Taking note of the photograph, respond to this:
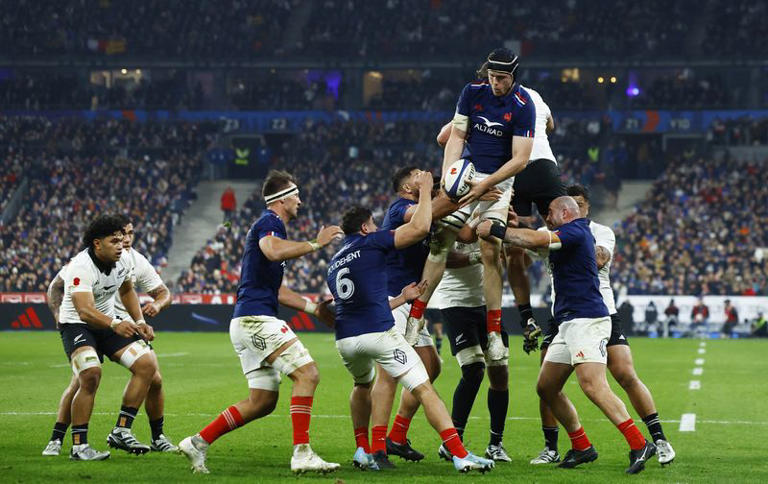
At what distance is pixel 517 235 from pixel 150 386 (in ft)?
14.6

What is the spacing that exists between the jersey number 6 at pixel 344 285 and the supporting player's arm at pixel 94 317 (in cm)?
212

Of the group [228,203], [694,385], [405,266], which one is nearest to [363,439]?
[405,266]

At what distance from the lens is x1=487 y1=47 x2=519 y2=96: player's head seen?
10672 mm

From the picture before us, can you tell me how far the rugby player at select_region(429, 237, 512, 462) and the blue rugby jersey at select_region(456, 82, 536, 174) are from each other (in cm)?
131

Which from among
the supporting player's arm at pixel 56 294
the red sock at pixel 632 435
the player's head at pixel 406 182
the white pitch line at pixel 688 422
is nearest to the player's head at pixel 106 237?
the supporting player's arm at pixel 56 294

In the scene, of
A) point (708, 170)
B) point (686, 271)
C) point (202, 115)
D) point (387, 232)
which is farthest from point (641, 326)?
point (387, 232)

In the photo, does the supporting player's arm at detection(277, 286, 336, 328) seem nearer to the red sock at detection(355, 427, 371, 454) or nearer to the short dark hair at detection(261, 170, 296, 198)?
the short dark hair at detection(261, 170, 296, 198)

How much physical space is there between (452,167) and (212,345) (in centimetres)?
2300

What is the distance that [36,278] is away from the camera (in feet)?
147

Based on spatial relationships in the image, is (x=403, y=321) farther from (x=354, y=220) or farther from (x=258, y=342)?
(x=258, y=342)

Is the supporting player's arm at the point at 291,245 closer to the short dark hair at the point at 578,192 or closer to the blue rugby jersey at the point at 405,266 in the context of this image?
the blue rugby jersey at the point at 405,266

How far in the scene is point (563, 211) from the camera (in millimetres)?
11000

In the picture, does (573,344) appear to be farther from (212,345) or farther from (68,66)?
(68,66)

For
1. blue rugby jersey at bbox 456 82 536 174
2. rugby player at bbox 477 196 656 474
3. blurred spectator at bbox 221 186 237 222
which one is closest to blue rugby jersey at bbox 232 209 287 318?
rugby player at bbox 477 196 656 474
